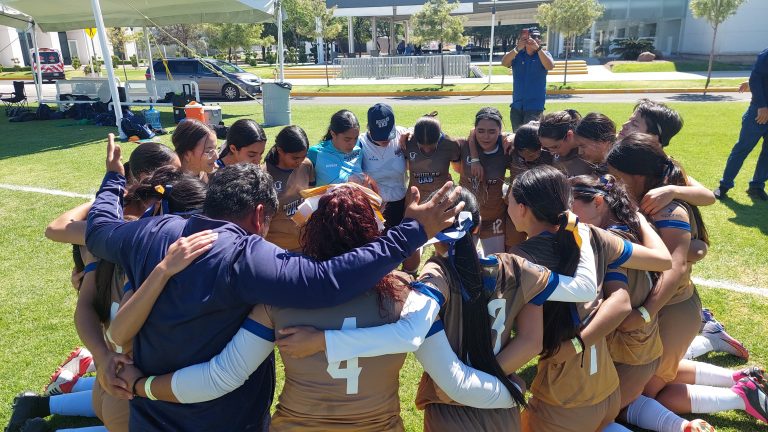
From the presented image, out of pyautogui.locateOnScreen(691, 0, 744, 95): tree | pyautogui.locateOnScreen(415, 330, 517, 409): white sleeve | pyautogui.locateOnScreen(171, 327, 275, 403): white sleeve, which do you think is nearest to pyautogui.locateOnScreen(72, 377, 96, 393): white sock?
pyautogui.locateOnScreen(171, 327, 275, 403): white sleeve

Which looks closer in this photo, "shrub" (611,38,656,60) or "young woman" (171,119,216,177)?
"young woman" (171,119,216,177)

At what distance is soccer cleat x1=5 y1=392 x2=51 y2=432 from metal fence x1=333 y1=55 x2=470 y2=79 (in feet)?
97.1

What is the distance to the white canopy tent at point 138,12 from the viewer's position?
15.9 metres

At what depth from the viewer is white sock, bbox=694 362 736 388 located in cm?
348

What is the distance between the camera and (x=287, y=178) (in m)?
4.27

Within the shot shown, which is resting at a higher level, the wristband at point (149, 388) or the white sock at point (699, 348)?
the wristband at point (149, 388)

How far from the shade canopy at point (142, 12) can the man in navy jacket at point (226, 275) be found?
46.6ft

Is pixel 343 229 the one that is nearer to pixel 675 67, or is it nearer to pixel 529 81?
pixel 529 81

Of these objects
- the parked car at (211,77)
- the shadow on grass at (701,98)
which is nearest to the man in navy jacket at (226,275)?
the shadow on grass at (701,98)

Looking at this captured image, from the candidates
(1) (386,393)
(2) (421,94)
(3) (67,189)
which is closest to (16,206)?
(3) (67,189)

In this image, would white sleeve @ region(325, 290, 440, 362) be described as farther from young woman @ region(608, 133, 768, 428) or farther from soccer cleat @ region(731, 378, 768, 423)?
soccer cleat @ region(731, 378, 768, 423)

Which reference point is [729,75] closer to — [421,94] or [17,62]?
[421,94]

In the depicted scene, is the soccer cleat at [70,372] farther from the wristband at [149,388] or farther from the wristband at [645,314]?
the wristband at [645,314]

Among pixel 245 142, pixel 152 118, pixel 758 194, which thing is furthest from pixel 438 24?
pixel 245 142
